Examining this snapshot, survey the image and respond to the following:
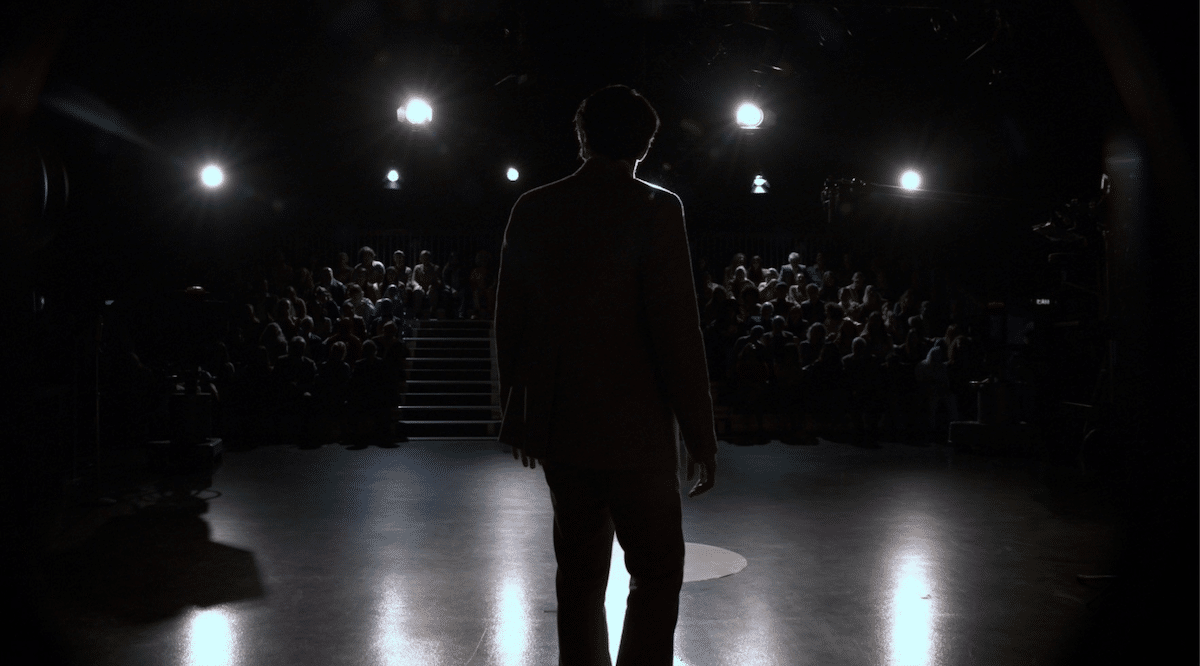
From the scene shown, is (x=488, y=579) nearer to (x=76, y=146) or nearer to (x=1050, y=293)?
(x=76, y=146)

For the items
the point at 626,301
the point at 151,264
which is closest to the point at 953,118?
the point at 151,264

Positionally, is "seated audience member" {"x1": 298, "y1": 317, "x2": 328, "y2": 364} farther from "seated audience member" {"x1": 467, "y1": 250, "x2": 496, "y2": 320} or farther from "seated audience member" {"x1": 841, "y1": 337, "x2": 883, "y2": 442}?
"seated audience member" {"x1": 841, "y1": 337, "x2": 883, "y2": 442}

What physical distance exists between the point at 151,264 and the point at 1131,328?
285 inches

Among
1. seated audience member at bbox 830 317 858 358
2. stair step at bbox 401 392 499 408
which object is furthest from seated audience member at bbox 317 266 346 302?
seated audience member at bbox 830 317 858 358

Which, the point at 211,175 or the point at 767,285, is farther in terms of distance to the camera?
the point at 767,285

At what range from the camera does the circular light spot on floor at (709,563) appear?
158 inches

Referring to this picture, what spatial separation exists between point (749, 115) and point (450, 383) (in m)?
5.41

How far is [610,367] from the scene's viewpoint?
6.51ft

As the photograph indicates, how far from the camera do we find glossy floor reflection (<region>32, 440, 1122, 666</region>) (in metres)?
3.05

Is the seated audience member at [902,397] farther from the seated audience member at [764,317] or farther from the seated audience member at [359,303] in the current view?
the seated audience member at [359,303]

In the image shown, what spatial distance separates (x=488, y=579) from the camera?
3.96 meters

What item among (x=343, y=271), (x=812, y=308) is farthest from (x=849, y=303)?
(x=343, y=271)

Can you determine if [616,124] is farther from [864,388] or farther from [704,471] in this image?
[864,388]

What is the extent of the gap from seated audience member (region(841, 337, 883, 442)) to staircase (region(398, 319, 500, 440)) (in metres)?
4.13
